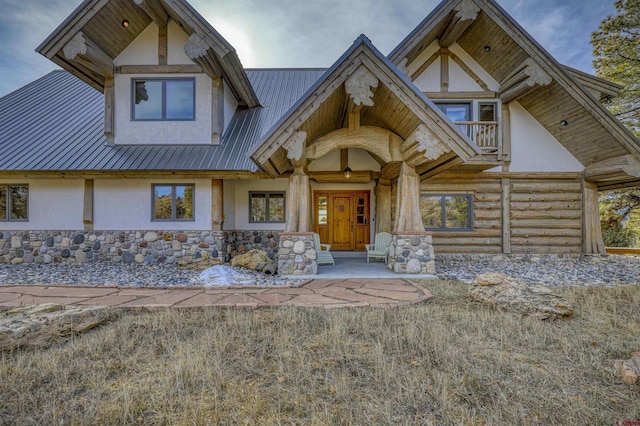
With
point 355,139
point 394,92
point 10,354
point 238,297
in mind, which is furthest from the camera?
point 355,139

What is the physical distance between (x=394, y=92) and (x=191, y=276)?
605 centimetres

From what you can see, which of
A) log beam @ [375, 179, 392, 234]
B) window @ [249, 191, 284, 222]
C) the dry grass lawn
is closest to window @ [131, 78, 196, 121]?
window @ [249, 191, 284, 222]

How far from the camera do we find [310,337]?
127 inches

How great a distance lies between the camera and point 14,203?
886 cm

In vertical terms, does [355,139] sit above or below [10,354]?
above

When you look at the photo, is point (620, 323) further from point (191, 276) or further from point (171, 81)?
point (171, 81)

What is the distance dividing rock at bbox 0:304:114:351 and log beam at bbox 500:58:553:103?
1079 centimetres

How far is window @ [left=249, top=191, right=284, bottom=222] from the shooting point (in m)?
10.2

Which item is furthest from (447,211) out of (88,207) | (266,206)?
(88,207)

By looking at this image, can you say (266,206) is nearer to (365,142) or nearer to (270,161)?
(270,161)

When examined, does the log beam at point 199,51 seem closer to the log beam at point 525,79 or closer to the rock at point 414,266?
the rock at point 414,266

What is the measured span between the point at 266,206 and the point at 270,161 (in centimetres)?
415

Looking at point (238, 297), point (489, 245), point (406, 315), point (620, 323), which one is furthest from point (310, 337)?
point (489, 245)

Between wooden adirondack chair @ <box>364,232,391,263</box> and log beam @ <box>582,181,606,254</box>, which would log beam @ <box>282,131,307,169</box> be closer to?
wooden adirondack chair @ <box>364,232,391,263</box>
